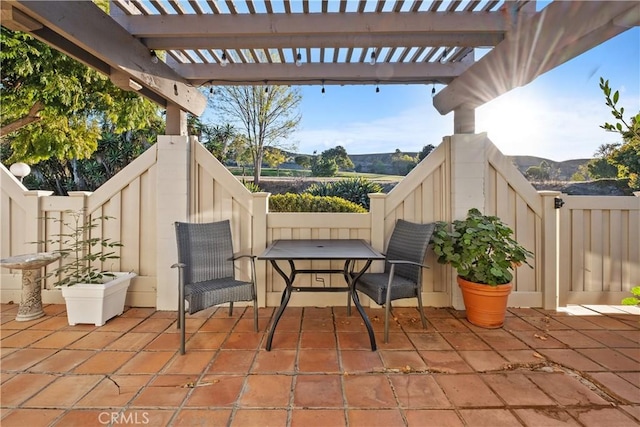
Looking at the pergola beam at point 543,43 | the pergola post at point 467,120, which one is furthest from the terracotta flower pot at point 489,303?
the pergola beam at point 543,43

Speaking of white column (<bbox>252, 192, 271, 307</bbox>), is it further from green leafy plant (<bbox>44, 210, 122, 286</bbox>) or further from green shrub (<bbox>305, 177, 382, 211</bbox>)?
green shrub (<bbox>305, 177, 382, 211</bbox>)

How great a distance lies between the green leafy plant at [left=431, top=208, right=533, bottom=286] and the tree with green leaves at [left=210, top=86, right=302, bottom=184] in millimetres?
8971

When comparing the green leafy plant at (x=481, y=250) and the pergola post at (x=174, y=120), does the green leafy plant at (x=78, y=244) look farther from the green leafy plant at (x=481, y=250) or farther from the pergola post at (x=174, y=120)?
the green leafy plant at (x=481, y=250)

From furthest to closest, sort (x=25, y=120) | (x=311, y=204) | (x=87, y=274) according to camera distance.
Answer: (x=311, y=204), (x=25, y=120), (x=87, y=274)

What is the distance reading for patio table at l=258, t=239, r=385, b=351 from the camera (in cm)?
231

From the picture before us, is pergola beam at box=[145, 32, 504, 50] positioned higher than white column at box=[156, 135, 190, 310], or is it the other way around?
pergola beam at box=[145, 32, 504, 50]

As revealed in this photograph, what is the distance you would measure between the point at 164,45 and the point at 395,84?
2404 mm

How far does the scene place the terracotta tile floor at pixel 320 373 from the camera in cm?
163

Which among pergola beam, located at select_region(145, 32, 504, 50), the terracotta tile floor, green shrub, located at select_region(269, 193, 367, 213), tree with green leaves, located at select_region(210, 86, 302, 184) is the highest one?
tree with green leaves, located at select_region(210, 86, 302, 184)

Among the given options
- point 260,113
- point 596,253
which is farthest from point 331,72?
point 260,113

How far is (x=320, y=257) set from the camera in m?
2.35

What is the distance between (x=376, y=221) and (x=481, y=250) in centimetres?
105

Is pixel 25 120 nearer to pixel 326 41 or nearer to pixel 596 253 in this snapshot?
pixel 326 41

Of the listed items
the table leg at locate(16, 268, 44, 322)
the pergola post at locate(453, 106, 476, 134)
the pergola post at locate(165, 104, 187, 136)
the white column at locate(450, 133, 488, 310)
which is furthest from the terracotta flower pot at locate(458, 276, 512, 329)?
the table leg at locate(16, 268, 44, 322)
